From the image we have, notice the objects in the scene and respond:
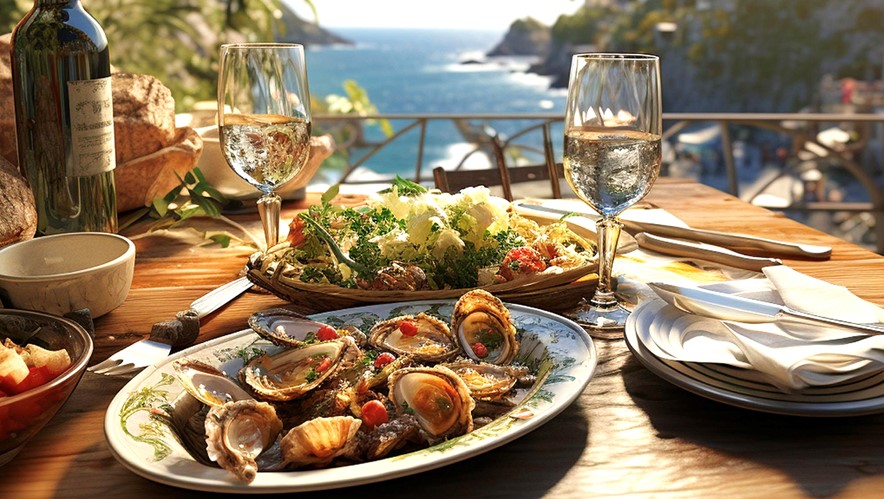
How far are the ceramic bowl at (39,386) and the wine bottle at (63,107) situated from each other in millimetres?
489

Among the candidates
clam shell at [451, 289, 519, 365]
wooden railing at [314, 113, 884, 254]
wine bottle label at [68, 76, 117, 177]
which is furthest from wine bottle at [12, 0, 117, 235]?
wooden railing at [314, 113, 884, 254]

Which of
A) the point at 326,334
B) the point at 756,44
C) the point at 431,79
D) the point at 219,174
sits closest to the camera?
the point at 326,334

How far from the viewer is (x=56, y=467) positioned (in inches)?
29.3

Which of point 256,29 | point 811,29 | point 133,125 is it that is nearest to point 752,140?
point 811,29

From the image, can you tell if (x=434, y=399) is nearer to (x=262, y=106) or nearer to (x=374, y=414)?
(x=374, y=414)

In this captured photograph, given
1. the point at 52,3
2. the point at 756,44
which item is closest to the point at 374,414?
the point at 52,3

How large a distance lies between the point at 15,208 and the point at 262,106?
0.38 meters

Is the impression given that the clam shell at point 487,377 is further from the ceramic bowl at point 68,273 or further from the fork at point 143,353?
the ceramic bowl at point 68,273

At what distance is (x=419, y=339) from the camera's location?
91cm

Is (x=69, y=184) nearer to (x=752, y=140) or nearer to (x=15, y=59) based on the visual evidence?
(x=15, y=59)

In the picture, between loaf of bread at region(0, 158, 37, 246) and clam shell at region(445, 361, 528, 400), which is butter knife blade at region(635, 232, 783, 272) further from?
loaf of bread at region(0, 158, 37, 246)

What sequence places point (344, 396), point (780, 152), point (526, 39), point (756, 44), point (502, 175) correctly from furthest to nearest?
point (526, 39), point (756, 44), point (780, 152), point (502, 175), point (344, 396)

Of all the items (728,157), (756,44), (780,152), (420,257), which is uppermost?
(756,44)

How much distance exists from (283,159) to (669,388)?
0.65 metres
